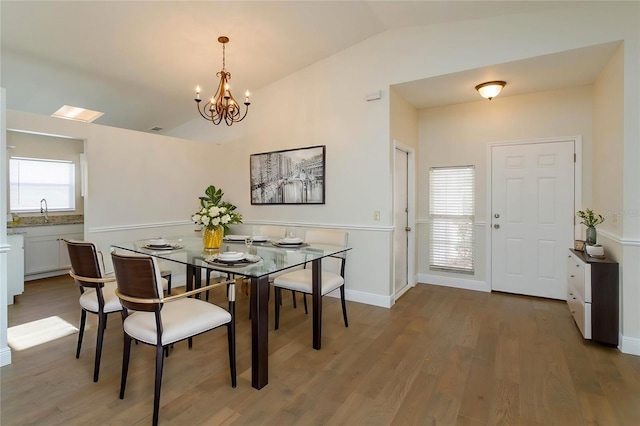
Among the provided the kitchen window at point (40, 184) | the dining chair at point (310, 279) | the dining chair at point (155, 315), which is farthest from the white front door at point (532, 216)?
the kitchen window at point (40, 184)

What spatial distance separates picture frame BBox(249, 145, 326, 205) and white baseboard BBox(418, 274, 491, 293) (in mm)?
1989

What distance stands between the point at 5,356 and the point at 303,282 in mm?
2322

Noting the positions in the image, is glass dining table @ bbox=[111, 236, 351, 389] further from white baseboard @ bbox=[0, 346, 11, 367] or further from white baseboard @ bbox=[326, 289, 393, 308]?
white baseboard @ bbox=[326, 289, 393, 308]

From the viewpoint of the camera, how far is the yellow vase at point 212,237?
299cm

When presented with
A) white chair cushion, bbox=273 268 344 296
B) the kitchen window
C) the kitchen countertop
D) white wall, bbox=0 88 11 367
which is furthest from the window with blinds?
the kitchen window

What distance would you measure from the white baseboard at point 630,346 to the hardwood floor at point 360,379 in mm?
72

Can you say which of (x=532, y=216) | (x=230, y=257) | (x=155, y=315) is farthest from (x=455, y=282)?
(x=155, y=315)

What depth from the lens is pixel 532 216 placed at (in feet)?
13.5

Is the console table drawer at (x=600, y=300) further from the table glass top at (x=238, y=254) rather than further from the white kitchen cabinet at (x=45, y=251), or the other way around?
the white kitchen cabinet at (x=45, y=251)

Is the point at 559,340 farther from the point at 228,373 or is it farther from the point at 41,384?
the point at 41,384

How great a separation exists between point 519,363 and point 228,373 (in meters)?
2.21

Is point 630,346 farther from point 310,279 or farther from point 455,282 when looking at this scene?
point 310,279

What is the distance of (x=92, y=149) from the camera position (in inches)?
155

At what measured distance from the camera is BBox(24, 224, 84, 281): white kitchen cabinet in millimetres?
4816
